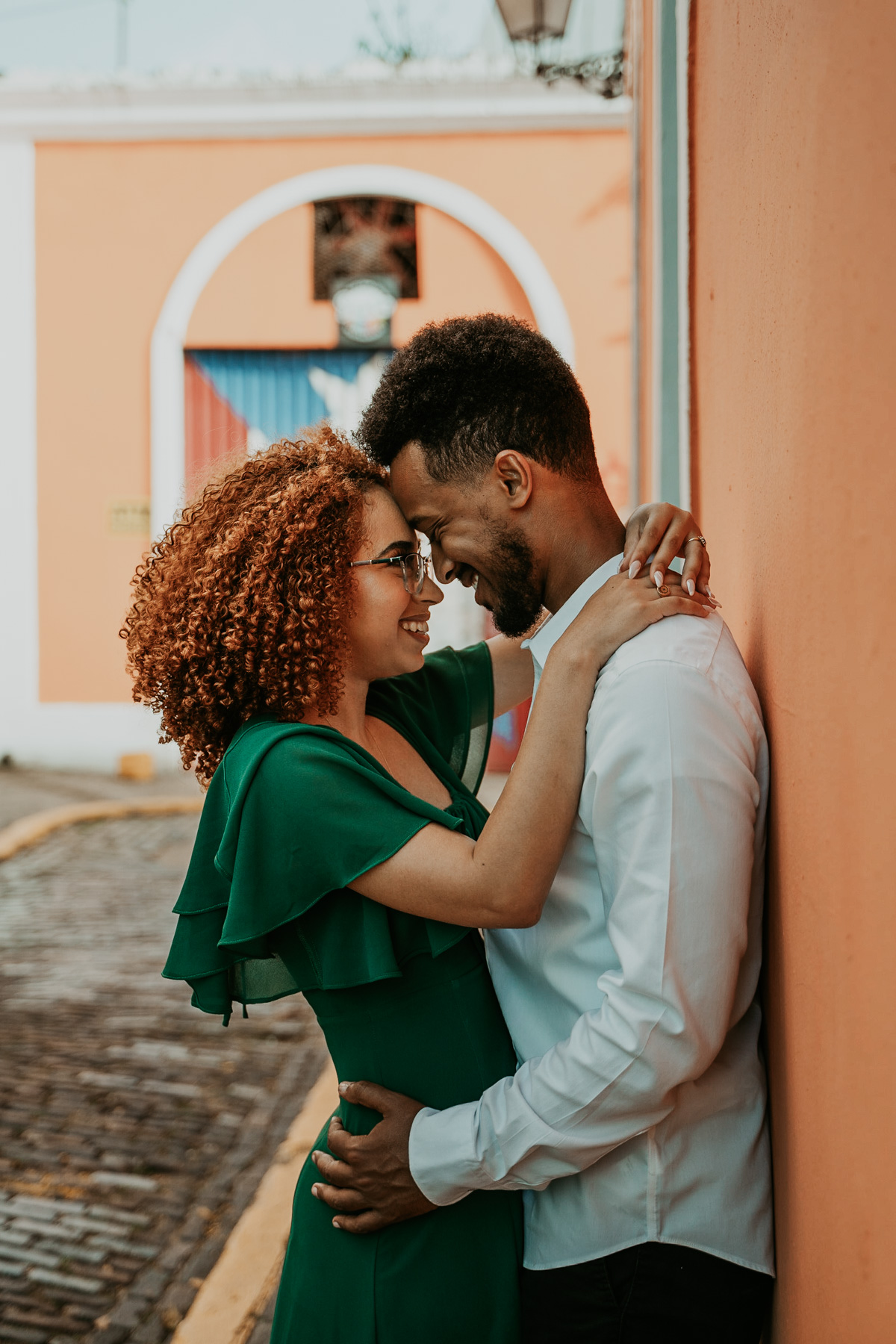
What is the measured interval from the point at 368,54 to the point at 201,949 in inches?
468

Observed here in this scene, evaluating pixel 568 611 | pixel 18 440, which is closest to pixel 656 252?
pixel 568 611

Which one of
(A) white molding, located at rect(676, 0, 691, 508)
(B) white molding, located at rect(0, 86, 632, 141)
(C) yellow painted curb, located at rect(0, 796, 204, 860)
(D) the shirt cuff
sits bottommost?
(C) yellow painted curb, located at rect(0, 796, 204, 860)

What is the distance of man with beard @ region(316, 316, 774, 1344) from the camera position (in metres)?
1.47

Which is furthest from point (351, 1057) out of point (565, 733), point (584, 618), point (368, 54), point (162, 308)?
point (368, 54)

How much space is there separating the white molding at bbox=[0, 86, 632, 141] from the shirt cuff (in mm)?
11476

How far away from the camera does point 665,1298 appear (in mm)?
1601

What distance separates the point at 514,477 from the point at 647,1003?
91 centimetres

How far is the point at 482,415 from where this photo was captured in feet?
6.33

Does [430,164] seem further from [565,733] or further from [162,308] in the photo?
[565,733]

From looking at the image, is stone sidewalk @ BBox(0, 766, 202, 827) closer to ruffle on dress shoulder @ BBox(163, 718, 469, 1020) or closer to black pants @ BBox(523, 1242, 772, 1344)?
ruffle on dress shoulder @ BBox(163, 718, 469, 1020)

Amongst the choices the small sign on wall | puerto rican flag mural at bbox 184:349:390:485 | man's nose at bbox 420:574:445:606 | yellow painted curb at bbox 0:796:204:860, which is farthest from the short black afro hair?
the small sign on wall

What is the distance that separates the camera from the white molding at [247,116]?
37.3 feet

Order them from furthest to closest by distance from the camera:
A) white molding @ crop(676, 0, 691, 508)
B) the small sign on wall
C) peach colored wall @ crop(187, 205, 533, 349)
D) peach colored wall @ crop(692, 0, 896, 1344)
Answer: the small sign on wall < peach colored wall @ crop(187, 205, 533, 349) < white molding @ crop(676, 0, 691, 508) < peach colored wall @ crop(692, 0, 896, 1344)

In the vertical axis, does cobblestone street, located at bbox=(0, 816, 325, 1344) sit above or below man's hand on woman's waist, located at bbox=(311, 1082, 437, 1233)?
below
